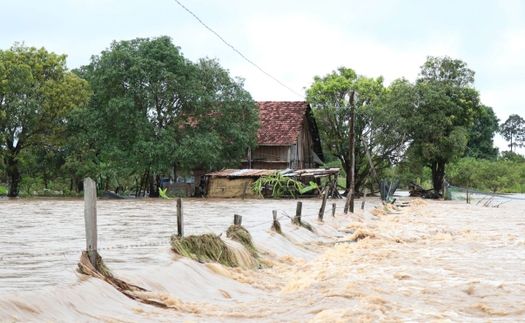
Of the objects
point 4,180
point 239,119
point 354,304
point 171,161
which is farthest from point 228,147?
point 354,304

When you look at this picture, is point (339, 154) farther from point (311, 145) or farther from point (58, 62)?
point (58, 62)

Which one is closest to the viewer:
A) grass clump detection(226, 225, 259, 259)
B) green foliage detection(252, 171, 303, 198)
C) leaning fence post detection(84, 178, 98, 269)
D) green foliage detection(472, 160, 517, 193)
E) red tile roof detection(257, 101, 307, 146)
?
leaning fence post detection(84, 178, 98, 269)

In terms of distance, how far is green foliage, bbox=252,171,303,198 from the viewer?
39219 millimetres

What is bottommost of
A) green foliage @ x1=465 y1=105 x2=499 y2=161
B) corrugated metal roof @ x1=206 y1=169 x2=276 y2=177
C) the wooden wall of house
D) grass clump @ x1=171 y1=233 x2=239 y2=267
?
grass clump @ x1=171 y1=233 x2=239 y2=267

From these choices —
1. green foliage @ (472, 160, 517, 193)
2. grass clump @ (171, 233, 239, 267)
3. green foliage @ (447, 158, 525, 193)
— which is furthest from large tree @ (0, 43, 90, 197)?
green foliage @ (472, 160, 517, 193)

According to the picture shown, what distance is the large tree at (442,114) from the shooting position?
4278cm

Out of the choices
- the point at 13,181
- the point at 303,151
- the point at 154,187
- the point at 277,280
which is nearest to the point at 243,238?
the point at 277,280

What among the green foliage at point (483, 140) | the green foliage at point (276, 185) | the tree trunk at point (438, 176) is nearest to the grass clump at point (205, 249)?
the green foliage at point (276, 185)

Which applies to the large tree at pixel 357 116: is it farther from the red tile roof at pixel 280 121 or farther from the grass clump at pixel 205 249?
the grass clump at pixel 205 249

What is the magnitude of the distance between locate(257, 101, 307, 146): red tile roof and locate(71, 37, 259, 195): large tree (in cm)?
233

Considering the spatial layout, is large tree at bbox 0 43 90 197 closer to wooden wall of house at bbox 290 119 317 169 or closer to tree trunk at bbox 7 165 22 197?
tree trunk at bbox 7 165 22 197

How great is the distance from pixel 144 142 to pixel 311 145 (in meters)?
16.0

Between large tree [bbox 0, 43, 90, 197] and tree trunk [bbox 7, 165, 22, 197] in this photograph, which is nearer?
large tree [bbox 0, 43, 90, 197]

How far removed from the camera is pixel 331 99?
151 ft
